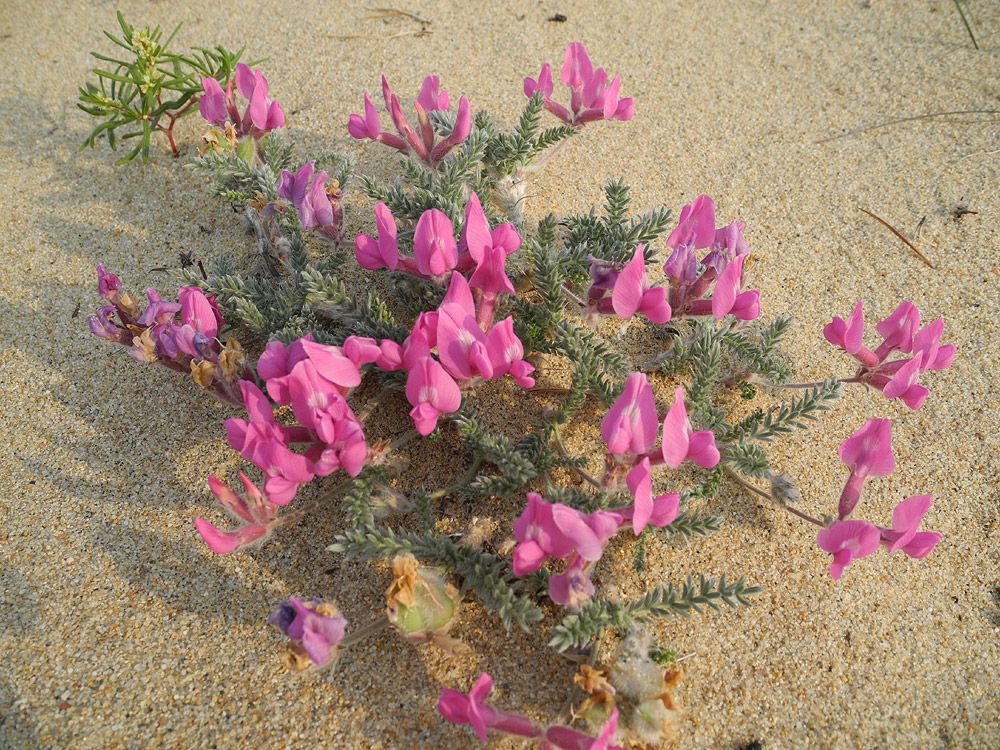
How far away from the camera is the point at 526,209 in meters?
2.56

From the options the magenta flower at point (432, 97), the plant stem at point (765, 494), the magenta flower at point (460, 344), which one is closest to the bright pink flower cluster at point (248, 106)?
the magenta flower at point (432, 97)

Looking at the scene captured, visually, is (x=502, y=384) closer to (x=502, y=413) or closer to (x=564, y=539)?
(x=502, y=413)

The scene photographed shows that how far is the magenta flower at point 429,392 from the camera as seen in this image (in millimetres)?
1507

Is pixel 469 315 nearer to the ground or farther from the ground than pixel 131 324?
farther from the ground

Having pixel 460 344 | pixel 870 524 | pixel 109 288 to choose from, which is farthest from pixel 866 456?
pixel 109 288

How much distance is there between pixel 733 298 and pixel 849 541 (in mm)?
612

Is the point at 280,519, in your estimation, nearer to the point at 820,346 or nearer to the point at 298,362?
the point at 298,362

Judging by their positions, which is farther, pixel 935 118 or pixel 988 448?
pixel 935 118

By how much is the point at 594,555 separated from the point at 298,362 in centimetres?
77

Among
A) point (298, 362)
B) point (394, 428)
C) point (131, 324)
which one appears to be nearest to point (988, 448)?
point (394, 428)

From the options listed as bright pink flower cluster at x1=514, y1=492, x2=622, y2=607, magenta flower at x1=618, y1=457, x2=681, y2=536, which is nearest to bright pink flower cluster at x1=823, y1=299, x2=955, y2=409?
magenta flower at x1=618, y1=457, x2=681, y2=536

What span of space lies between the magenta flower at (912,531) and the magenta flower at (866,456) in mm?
106

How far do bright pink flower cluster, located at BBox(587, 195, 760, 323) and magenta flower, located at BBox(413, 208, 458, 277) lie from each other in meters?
0.38

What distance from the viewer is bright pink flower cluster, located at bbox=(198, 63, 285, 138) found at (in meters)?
2.27
